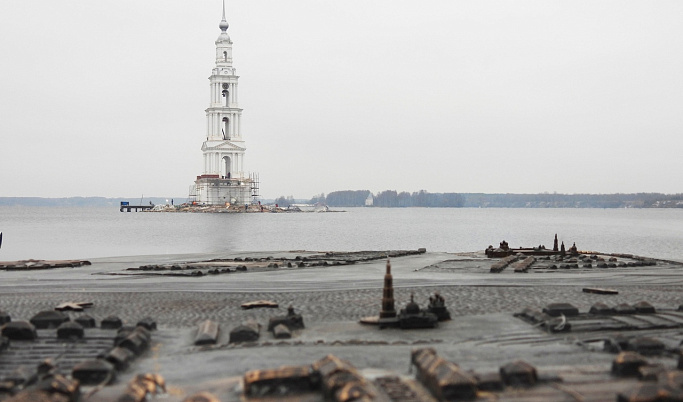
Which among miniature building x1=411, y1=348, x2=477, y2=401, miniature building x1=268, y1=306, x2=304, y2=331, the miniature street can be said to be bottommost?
the miniature street

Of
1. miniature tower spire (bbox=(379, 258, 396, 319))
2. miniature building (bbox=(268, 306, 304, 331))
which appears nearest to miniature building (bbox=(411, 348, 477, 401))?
miniature tower spire (bbox=(379, 258, 396, 319))

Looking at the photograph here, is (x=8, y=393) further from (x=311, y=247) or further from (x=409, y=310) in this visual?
(x=311, y=247)

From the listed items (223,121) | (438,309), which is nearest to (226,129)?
(223,121)

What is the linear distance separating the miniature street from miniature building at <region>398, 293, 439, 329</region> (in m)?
0.19

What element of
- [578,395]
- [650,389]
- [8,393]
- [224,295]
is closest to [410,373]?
[578,395]

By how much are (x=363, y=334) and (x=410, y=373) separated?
3.86 m

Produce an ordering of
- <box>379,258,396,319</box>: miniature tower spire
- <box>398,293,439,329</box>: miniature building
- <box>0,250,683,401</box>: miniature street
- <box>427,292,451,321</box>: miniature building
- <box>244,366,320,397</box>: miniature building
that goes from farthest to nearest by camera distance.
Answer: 1. <box>427,292,451,321</box>: miniature building
2. <box>379,258,396,319</box>: miniature tower spire
3. <box>398,293,439,329</box>: miniature building
4. <box>0,250,683,401</box>: miniature street
5. <box>244,366,320,397</box>: miniature building

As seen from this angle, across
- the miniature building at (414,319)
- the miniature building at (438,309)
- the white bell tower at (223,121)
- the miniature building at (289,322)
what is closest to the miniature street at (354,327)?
the miniature building at (289,322)

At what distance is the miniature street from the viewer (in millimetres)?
10195

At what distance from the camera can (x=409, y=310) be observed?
1489 cm

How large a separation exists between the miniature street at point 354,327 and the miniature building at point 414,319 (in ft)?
0.62

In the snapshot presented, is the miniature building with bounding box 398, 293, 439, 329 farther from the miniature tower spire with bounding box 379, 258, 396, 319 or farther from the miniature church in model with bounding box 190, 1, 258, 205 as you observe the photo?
the miniature church in model with bounding box 190, 1, 258, 205

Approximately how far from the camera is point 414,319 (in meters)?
14.7

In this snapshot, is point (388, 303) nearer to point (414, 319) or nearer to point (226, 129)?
point (414, 319)
